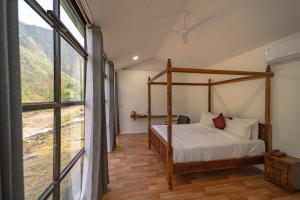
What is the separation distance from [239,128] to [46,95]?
3.18 m

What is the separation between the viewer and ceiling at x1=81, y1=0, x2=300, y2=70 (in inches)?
79.7

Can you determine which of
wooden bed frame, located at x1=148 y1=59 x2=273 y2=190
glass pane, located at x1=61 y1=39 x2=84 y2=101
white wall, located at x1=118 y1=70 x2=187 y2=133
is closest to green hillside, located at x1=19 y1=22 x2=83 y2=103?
glass pane, located at x1=61 y1=39 x2=84 y2=101

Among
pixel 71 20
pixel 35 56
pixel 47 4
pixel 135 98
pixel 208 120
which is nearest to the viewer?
pixel 35 56

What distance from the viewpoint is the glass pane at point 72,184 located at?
164 centimetres

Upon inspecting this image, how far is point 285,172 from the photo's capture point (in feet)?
7.43

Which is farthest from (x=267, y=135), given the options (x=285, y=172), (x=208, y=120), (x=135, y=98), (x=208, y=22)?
(x=135, y=98)

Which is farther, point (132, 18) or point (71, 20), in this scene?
point (132, 18)

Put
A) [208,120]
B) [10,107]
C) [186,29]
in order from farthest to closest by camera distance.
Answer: [208,120] → [186,29] → [10,107]

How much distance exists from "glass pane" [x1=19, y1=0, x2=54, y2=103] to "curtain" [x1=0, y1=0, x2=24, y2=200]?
1.45 ft

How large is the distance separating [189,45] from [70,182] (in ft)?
12.4

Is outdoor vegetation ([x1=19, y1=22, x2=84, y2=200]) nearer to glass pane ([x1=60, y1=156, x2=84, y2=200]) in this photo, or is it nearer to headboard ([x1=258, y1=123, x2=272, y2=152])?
glass pane ([x1=60, y1=156, x2=84, y2=200])

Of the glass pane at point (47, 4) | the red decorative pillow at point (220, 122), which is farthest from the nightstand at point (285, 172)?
the glass pane at point (47, 4)

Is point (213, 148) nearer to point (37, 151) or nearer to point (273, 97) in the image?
point (273, 97)

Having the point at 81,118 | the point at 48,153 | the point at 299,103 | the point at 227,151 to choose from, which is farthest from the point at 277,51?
the point at 48,153
